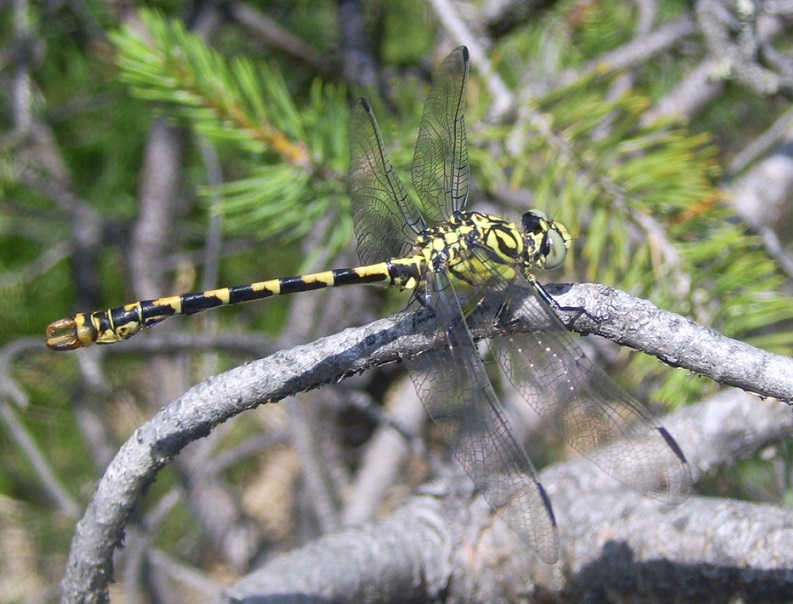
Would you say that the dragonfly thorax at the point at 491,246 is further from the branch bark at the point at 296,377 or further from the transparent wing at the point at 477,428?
the branch bark at the point at 296,377

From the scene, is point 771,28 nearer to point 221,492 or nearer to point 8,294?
point 221,492

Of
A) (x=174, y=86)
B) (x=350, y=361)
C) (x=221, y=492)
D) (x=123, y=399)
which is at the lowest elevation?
(x=221, y=492)

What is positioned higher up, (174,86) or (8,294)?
(174,86)

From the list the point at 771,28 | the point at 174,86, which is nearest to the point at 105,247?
the point at 174,86

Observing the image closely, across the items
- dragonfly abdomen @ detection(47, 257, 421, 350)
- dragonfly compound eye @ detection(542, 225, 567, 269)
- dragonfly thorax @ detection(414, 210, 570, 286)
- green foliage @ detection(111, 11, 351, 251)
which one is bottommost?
dragonfly compound eye @ detection(542, 225, 567, 269)

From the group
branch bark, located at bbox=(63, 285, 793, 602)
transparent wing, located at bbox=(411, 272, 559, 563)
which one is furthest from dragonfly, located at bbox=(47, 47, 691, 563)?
branch bark, located at bbox=(63, 285, 793, 602)

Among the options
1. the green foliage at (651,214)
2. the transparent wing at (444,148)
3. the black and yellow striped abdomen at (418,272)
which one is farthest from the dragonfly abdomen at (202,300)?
the green foliage at (651,214)

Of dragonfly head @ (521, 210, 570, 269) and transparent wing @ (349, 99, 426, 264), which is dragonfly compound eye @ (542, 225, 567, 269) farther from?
transparent wing @ (349, 99, 426, 264)

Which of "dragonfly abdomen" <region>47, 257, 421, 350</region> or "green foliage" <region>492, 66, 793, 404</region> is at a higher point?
"dragonfly abdomen" <region>47, 257, 421, 350</region>
